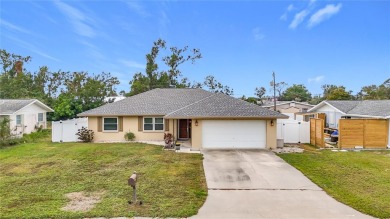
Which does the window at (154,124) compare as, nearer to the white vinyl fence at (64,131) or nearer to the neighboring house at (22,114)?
the white vinyl fence at (64,131)

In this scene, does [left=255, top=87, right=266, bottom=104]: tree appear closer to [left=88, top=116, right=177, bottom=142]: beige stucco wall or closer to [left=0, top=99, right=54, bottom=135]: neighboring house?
[left=88, top=116, right=177, bottom=142]: beige stucco wall

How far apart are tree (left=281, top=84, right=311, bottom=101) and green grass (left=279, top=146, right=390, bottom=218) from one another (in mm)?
61524

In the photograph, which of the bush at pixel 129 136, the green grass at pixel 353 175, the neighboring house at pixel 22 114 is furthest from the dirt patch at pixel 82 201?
the neighboring house at pixel 22 114

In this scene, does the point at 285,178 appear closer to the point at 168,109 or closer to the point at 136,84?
the point at 168,109

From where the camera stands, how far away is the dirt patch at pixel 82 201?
657 centimetres

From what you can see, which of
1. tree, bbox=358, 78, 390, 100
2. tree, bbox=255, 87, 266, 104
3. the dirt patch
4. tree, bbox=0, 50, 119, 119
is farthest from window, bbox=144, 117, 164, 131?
tree, bbox=255, 87, 266, 104

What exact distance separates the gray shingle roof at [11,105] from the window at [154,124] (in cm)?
1206

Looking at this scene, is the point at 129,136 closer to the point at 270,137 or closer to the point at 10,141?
the point at 10,141

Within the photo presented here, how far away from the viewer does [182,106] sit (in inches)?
792

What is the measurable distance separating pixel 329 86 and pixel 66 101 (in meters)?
62.8

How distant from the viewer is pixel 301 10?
17.4 m

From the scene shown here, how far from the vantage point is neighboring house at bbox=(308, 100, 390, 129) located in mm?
18312

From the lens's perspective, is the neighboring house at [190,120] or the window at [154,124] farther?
the window at [154,124]

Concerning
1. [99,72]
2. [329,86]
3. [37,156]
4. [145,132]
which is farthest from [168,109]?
[329,86]
